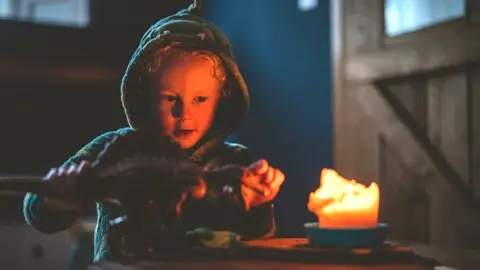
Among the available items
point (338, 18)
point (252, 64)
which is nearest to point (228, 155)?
point (338, 18)

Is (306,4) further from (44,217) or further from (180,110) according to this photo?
(44,217)

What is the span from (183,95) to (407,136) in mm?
882

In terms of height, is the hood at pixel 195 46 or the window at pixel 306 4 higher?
the window at pixel 306 4

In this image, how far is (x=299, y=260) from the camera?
0.78 meters

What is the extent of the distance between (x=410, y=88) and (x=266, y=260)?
1.05 metres

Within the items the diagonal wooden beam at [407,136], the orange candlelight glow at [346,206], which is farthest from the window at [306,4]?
the orange candlelight glow at [346,206]

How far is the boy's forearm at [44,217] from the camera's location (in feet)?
3.05

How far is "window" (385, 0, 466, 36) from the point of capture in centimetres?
166

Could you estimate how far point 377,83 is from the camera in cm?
183

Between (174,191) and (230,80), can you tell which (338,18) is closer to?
(230,80)

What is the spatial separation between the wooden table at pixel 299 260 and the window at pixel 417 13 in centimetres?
94

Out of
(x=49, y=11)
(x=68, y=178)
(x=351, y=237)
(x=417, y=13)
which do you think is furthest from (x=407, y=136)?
(x=49, y=11)

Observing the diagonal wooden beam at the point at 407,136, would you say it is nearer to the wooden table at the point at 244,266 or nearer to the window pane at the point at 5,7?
the wooden table at the point at 244,266

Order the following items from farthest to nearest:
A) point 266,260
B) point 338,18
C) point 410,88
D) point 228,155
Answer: point 338,18 → point 410,88 → point 228,155 → point 266,260
